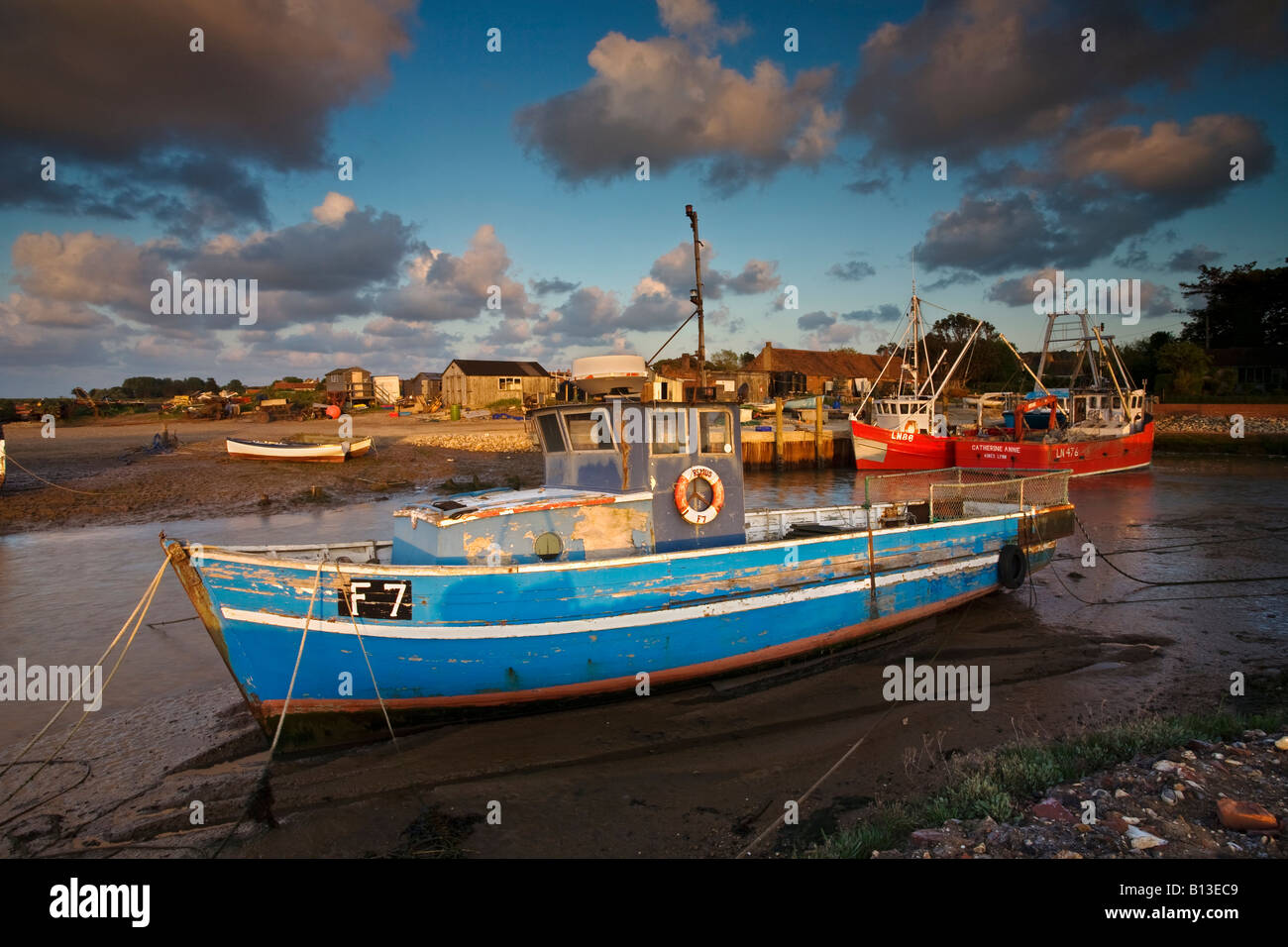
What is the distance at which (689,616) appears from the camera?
8.47 meters

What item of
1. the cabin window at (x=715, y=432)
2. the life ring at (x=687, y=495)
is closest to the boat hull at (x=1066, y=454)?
the cabin window at (x=715, y=432)

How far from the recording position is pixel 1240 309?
5872 centimetres

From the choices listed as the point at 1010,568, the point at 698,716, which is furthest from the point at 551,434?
the point at 1010,568

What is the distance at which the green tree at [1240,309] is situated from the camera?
185ft

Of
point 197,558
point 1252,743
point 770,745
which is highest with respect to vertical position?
point 197,558

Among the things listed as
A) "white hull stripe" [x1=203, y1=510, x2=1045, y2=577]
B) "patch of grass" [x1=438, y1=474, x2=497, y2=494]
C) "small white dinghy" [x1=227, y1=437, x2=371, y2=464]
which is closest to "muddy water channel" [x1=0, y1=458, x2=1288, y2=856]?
"white hull stripe" [x1=203, y1=510, x2=1045, y2=577]

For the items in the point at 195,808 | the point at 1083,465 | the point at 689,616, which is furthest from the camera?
the point at 1083,465

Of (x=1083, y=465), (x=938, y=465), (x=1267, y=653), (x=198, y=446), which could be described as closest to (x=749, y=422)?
(x=938, y=465)

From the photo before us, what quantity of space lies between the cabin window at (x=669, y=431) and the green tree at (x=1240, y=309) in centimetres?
6762

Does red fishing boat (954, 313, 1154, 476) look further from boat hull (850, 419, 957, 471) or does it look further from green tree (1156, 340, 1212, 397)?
green tree (1156, 340, 1212, 397)

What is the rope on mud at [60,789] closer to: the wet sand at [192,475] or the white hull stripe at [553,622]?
the white hull stripe at [553,622]

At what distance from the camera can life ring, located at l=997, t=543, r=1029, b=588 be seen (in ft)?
40.1
